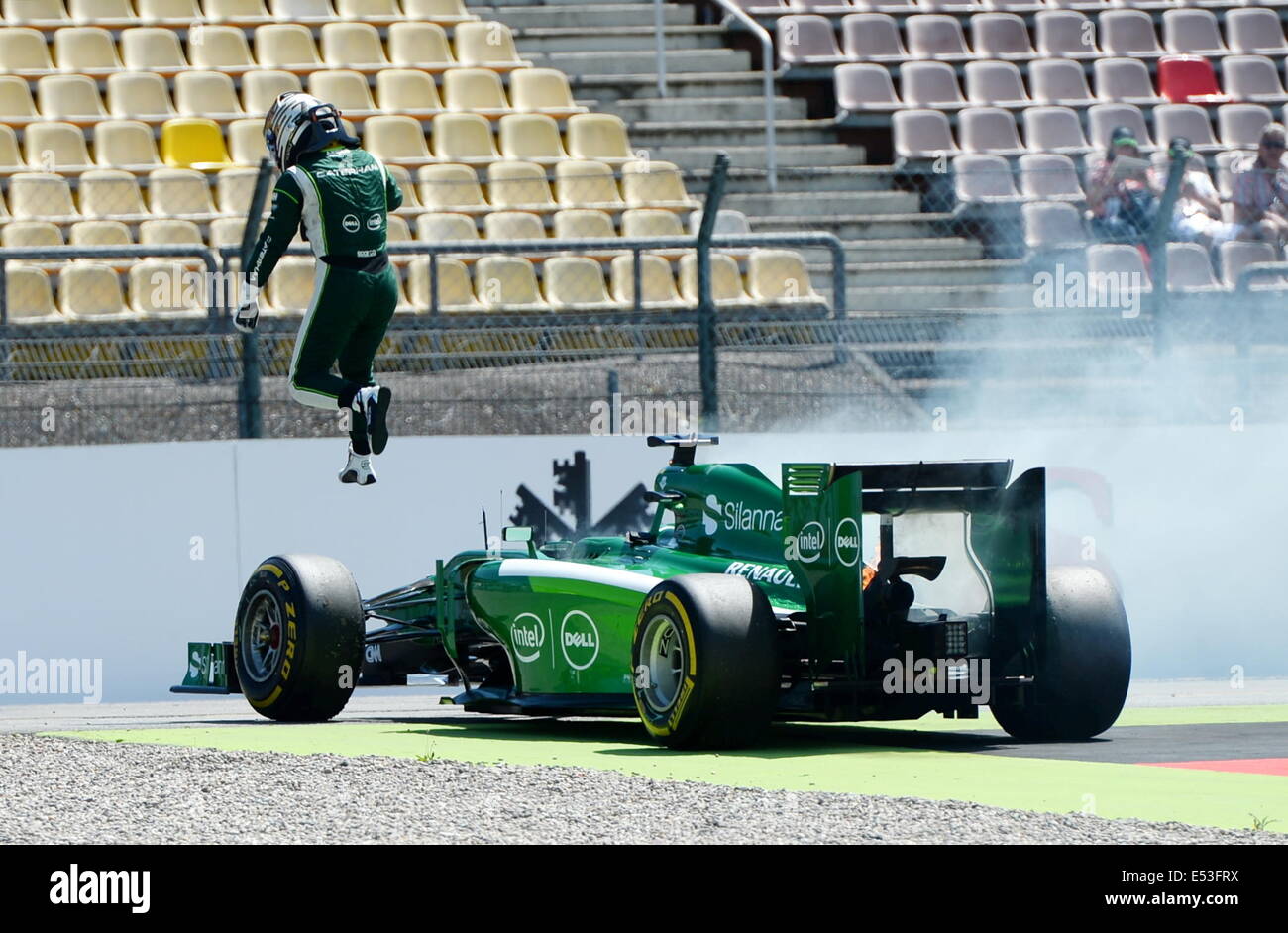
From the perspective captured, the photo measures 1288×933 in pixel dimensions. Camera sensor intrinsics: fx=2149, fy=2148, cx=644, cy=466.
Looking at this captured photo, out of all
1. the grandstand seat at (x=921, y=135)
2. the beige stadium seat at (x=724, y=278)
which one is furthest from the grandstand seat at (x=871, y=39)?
the beige stadium seat at (x=724, y=278)

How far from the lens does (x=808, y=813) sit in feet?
20.7

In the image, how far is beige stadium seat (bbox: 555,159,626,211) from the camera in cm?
1565

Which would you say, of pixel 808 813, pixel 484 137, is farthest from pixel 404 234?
pixel 808 813

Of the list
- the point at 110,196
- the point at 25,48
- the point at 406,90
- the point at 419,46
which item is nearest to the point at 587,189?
the point at 406,90

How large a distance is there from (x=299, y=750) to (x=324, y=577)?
1.33 m

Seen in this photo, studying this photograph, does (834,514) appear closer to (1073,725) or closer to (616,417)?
(1073,725)

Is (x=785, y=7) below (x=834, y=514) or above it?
above

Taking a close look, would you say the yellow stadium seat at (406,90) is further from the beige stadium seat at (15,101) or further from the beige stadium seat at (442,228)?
the beige stadium seat at (15,101)

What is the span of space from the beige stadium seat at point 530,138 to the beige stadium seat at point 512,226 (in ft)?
4.78

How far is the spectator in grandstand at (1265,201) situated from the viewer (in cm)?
1562

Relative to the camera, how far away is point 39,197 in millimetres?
14938

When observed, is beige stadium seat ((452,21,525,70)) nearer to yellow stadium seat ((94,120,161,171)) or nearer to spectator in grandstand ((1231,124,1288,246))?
yellow stadium seat ((94,120,161,171))

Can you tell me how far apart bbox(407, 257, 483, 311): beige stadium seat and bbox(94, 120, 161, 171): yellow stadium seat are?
103 inches

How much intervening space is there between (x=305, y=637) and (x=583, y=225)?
6459 mm
